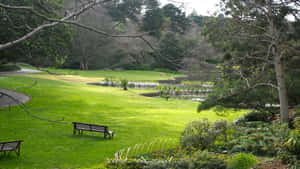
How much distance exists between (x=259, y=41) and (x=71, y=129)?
11007 millimetres

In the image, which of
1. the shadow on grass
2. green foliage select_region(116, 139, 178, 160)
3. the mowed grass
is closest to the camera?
the shadow on grass

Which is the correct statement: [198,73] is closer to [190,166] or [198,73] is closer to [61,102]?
[190,166]

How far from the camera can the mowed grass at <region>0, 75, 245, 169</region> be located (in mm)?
10793

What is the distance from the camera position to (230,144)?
12.3m

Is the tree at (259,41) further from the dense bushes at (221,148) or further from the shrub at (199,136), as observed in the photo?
the shrub at (199,136)

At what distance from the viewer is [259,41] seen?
17062 millimetres

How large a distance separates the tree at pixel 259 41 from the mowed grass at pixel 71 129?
10.1 ft

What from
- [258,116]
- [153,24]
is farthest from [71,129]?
[258,116]

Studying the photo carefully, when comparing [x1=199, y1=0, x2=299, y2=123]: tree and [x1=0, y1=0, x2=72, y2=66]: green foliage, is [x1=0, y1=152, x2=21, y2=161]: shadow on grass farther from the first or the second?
[x1=199, y1=0, x2=299, y2=123]: tree

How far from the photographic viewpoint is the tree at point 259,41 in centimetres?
1462

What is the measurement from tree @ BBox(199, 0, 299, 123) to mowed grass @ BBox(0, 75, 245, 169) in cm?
308

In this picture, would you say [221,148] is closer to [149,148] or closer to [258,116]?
[149,148]

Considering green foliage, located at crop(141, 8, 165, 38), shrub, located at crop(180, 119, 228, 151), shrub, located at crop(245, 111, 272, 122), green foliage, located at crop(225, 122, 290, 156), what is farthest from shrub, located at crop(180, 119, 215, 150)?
shrub, located at crop(245, 111, 272, 122)

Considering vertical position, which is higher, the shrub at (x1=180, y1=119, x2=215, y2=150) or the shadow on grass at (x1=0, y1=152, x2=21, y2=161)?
the shrub at (x1=180, y1=119, x2=215, y2=150)
